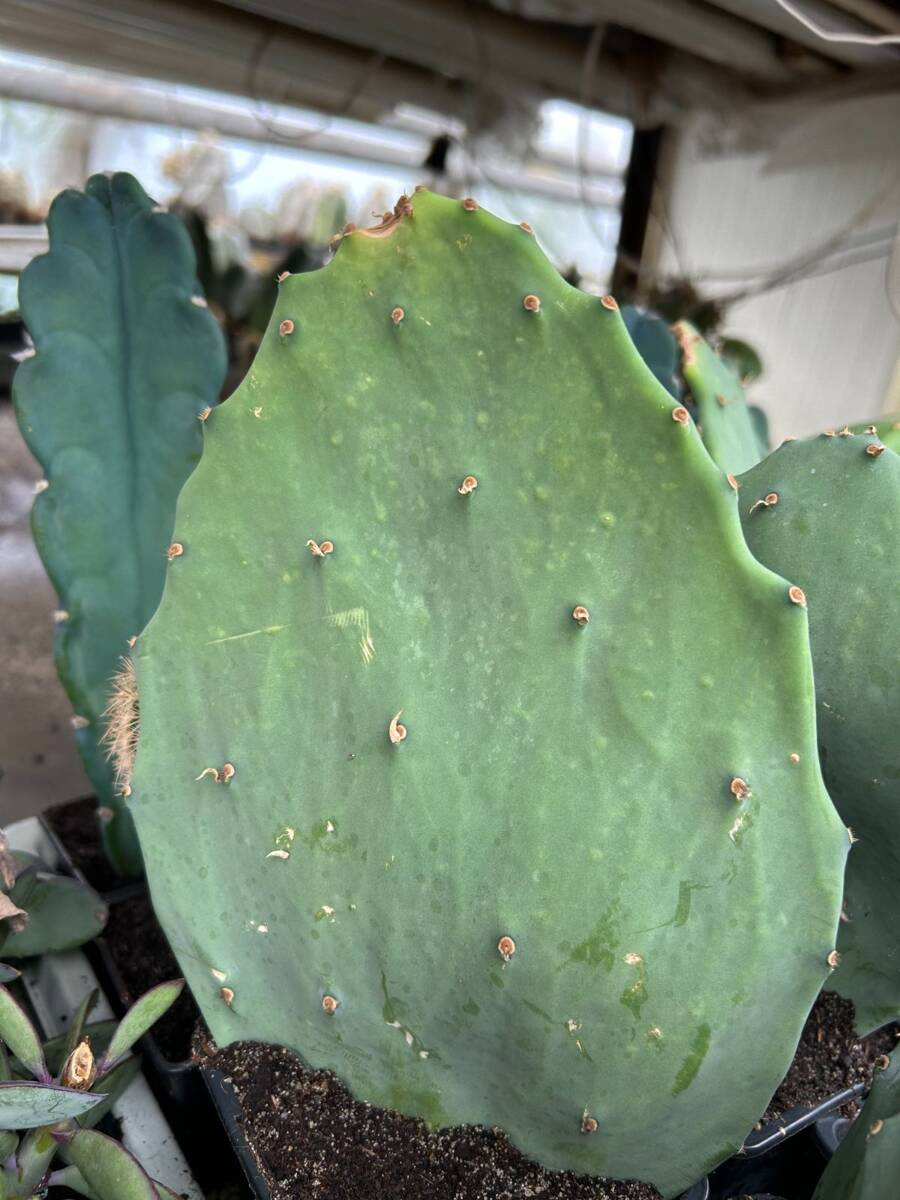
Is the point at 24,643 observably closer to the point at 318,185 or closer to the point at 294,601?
the point at 294,601

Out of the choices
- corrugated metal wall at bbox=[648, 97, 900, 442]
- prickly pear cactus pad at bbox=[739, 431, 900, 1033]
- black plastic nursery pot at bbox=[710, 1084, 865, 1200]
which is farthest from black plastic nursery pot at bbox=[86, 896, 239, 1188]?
corrugated metal wall at bbox=[648, 97, 900, 442]

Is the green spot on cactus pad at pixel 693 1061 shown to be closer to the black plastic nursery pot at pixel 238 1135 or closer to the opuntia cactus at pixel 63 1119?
the black plastic nursery pot at pixel 238 1135

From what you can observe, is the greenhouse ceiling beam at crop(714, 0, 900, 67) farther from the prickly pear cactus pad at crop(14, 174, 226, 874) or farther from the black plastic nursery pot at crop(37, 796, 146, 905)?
the black plastic nursery pot at crop(37, 796, 146, 905)

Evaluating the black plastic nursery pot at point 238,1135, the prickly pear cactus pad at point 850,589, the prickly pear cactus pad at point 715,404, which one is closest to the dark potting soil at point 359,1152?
the black plastic nursery pot at point 238,1135

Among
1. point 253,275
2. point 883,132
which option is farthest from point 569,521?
point 253,275

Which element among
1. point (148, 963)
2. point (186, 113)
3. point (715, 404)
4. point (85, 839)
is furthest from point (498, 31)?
point (186, 113)

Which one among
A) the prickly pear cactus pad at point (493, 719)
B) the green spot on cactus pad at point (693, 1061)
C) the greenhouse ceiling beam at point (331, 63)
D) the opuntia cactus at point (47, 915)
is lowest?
the opuntia cactus at point (47, 915)
